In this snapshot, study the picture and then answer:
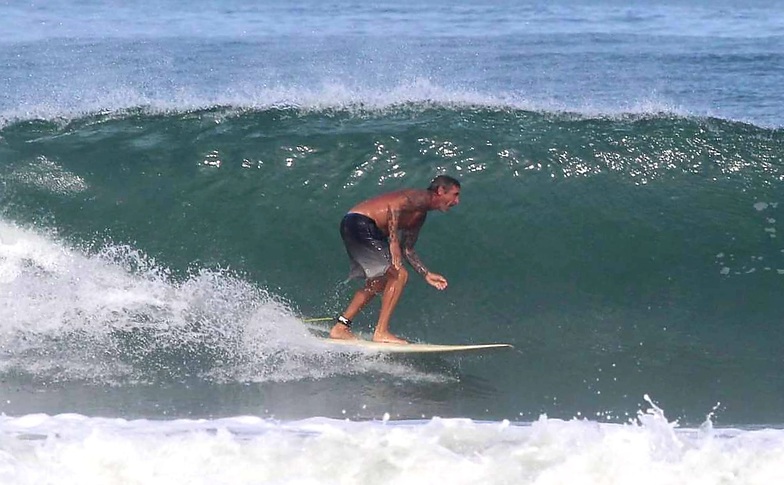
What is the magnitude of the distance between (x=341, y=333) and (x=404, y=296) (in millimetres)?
1134

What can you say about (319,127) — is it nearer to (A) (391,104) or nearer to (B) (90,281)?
(A) (391,104)

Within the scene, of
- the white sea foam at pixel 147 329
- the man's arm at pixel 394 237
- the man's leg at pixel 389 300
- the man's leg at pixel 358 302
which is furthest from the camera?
the man's leg at pixel 358 302

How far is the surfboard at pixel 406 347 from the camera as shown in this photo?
23.1 ft

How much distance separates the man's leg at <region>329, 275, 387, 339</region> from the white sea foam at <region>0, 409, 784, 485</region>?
2.06m

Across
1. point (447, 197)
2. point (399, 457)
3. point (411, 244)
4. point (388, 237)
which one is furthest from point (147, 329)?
point (399, 457)

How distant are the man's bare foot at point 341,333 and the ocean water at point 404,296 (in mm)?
192

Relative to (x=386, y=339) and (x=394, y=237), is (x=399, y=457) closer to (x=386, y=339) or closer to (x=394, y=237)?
(x=386, y=339)

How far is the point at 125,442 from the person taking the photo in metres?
4.98

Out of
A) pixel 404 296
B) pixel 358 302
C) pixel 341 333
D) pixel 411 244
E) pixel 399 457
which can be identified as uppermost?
pixel 411 244

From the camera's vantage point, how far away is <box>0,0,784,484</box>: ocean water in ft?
16.5

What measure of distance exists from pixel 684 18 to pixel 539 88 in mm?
12657

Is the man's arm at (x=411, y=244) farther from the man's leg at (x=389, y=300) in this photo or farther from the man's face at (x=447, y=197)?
the man's face at (x=447, y=197)

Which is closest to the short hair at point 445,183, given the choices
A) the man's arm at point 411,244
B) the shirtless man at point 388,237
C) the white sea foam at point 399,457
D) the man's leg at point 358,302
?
the shirtless man at point 388,237

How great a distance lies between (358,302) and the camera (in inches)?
292
